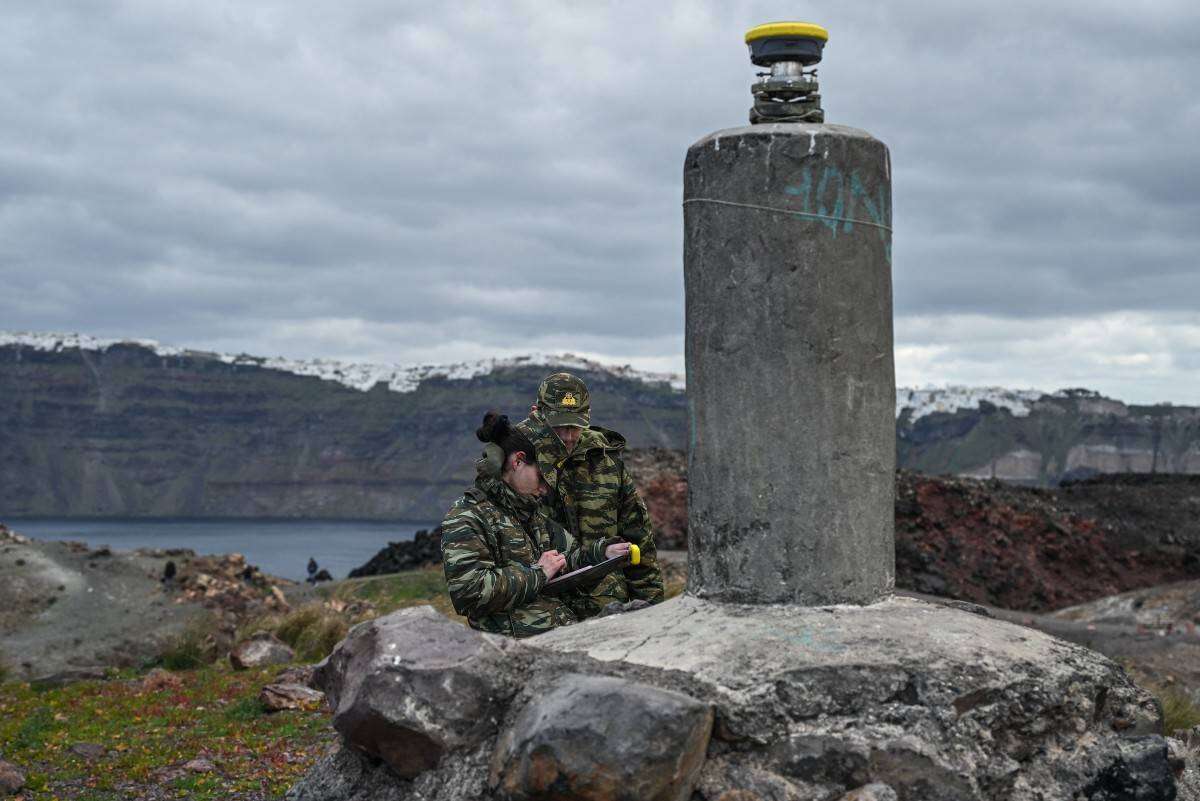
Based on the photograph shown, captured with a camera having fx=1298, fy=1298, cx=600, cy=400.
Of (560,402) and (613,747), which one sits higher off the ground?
(560,402)

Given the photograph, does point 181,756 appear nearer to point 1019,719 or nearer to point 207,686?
point 207,686

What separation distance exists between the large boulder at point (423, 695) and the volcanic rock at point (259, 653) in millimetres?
9439

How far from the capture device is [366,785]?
17.3 feet

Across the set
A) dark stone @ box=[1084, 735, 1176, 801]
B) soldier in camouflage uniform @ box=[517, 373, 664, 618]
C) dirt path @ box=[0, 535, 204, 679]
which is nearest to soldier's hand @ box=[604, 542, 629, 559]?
soldier in camouflage uniform @ box=[517, 373, 664, 618]

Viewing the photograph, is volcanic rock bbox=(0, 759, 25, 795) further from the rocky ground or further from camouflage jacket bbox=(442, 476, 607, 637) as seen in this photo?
the rocky ground

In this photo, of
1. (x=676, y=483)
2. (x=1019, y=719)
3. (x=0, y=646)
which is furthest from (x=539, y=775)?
(x=676, y=483)

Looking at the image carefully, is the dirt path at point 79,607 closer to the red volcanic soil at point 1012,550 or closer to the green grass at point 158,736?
the green grass at point 158,736

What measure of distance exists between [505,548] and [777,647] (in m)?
1.68

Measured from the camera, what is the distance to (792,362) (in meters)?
5.41

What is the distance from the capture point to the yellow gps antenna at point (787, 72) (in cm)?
573

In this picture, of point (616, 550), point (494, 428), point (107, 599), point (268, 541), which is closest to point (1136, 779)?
point (616, 550)

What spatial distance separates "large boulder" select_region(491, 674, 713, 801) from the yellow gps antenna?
263 centimetres

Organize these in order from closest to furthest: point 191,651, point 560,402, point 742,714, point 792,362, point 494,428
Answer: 1. point 742,714
2. point 792,362
3. point 494,428
4. point 560,402
5. point 191,651

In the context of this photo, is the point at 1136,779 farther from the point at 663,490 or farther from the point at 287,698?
the point at 663,490
